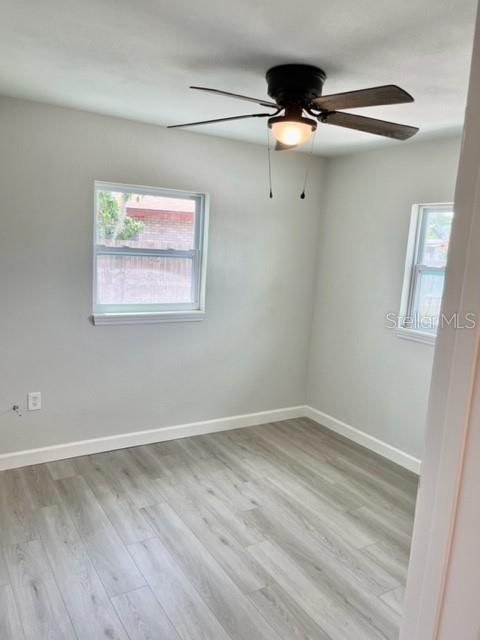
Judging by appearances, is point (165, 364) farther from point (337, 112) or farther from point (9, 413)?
point (337, 112)

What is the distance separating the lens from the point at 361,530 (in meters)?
2.67

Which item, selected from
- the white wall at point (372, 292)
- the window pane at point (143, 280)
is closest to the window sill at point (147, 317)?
the window pane at point (143, 280)

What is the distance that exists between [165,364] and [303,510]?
4.95 feet

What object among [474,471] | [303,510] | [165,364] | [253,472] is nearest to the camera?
[474,471]

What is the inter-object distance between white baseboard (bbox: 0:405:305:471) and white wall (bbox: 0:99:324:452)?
0.05m

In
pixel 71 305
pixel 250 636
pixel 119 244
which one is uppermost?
pixel 119 244

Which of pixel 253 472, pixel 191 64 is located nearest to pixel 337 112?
pixel 191 64

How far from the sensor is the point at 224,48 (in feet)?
6.26

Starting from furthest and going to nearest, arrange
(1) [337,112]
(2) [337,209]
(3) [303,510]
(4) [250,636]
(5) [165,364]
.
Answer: (2) [337,209]
(5) [165,364]
(3) [303,510]
(1) [337,112]
(4) [250,636]

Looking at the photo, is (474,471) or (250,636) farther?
(250,636)

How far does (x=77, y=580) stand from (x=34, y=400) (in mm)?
1368

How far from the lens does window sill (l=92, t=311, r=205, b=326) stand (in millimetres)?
3293

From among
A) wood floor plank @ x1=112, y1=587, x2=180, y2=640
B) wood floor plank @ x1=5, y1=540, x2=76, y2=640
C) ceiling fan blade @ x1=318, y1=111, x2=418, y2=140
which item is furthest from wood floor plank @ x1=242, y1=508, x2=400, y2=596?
ceiling fan blade @ x1=318, y1=111, x2=418, y2=140

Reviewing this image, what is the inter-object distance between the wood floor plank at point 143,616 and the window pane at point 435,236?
2751 mm
